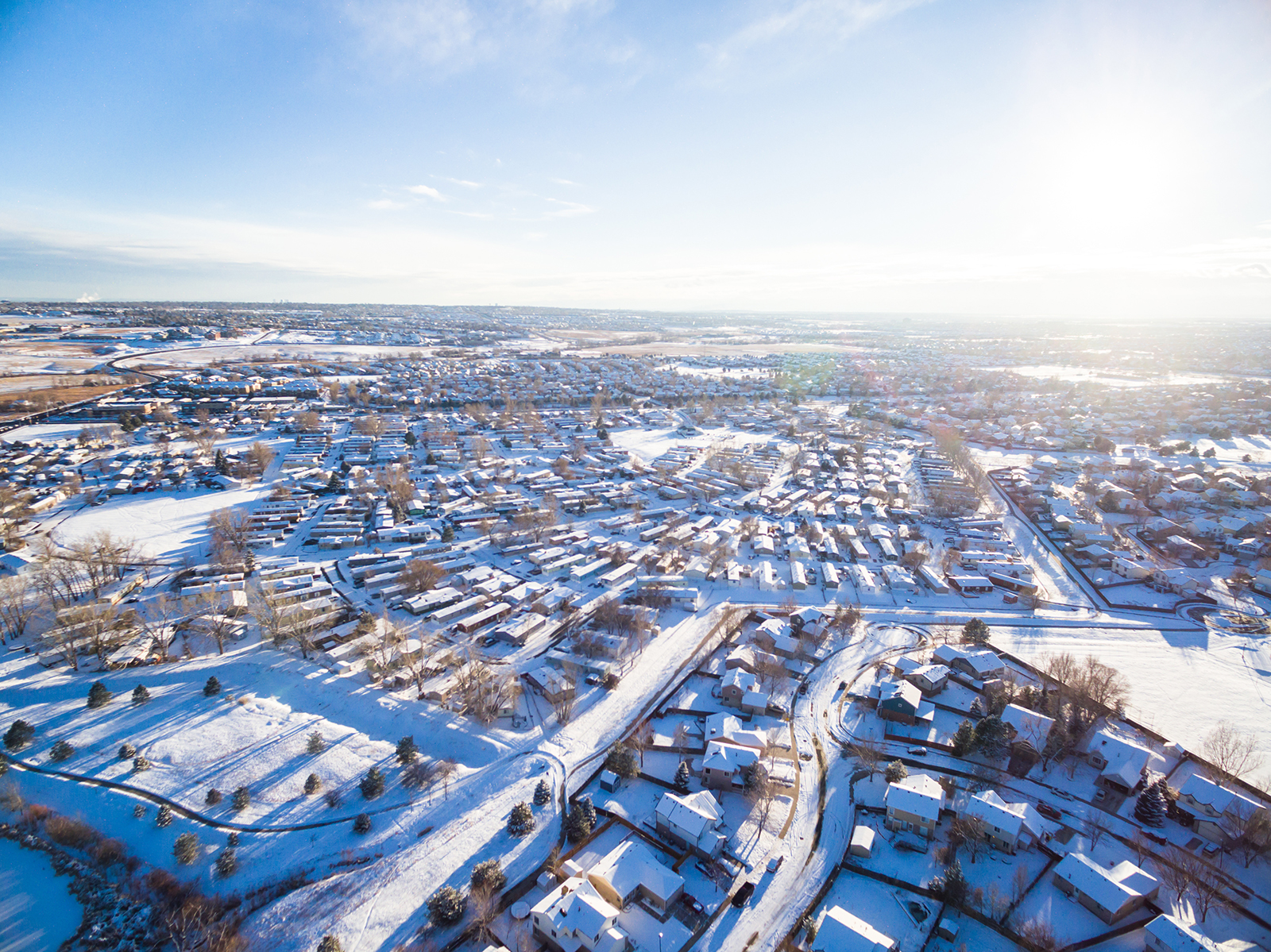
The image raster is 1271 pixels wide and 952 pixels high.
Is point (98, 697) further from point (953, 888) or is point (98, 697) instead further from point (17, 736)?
point (953, 888)

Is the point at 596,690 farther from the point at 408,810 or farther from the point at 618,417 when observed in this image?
the point at 618,417

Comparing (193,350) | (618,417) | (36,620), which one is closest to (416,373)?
(618,417)

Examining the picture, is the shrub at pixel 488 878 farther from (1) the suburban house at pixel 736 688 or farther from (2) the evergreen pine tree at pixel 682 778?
(1) the suburban house at pixel 736 688

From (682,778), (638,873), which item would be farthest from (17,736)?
(682,778)

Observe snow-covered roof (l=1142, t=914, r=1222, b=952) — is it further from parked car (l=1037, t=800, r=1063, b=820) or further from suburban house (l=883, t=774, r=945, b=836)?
suburban house (l=883, t=774, r=945, b=836)

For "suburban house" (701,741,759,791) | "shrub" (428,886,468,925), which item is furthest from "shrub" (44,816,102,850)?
"suburban house" (701,741,759,791)

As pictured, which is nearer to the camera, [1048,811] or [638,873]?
[638,873]
